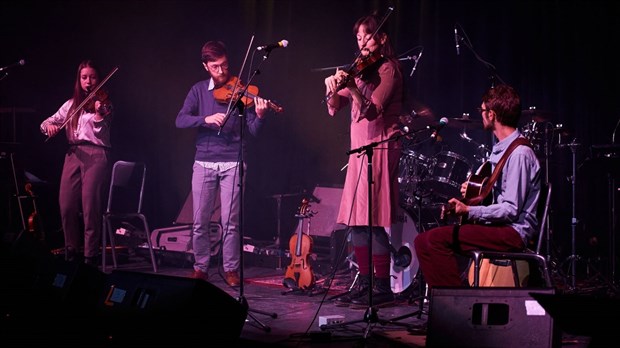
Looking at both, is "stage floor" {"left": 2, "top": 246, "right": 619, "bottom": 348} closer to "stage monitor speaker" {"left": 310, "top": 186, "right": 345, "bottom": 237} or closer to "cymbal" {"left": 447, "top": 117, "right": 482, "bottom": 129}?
"stage monitor speaker" {"left": 310, "top": 186, "right": 345, "bottom": 237}

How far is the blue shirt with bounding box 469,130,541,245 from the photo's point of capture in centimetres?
415

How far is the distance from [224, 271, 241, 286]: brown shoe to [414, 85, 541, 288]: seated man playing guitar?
2.46 m

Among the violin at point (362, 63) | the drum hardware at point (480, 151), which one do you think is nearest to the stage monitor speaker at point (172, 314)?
the violin at point (362, 63)

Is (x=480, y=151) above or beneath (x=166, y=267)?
above

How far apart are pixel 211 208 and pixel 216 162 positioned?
17.5 inches

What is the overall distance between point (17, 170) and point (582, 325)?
6.97 meters

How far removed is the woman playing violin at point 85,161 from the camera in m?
6.97

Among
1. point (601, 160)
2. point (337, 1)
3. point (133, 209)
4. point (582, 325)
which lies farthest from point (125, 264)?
point (582, 325)

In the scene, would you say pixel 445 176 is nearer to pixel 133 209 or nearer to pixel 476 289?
pixel 476 289

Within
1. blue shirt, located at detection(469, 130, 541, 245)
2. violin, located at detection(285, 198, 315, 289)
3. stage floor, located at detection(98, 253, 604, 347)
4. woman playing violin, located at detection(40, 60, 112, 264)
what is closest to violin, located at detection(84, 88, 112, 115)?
woman playing violin, located at detection(40, 60, 112, 264)

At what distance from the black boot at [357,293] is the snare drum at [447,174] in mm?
1111

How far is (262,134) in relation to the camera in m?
9.06

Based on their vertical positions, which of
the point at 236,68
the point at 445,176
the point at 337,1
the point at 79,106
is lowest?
the point at 445,176

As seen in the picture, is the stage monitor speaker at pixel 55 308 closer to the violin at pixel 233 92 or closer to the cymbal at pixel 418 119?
the violin at pixel 233 92
